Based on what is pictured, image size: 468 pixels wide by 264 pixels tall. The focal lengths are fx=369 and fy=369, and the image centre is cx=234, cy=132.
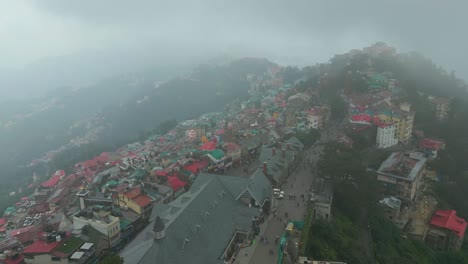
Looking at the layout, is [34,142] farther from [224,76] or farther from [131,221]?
[131,221]

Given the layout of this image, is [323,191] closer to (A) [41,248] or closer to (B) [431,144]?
(B) [431,144]

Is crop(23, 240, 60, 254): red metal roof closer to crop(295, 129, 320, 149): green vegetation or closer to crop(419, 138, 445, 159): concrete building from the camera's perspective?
crop(295, 129, 320, 149): green vegetation

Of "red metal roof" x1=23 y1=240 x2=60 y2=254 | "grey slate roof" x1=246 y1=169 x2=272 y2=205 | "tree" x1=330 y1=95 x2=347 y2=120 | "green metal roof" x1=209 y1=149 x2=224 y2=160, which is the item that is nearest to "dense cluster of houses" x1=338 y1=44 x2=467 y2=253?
"tree" x1=330 y1=95 x2=347 y2=120

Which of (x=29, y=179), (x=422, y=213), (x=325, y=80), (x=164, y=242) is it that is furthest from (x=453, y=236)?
(x=29, y=179)

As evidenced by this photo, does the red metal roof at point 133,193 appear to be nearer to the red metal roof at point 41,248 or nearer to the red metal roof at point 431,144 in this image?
the red metal roof at point 41,248

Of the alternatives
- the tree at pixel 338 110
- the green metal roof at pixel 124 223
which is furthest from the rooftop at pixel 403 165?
the green metal roof at pixel 124 223

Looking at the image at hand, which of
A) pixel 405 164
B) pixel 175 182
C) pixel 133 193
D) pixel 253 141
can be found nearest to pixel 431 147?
pixel 405 164
